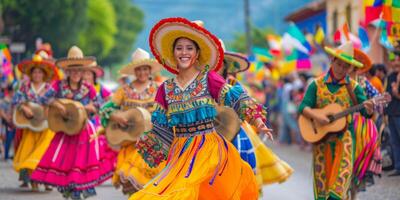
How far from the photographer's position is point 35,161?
1552 centimetres

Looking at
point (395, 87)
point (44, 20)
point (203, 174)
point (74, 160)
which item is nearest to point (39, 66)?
point (74, 160)

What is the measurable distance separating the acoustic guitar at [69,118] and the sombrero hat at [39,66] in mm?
1331

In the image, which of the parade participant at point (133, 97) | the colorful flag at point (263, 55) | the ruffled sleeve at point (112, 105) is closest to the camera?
the parade participant at point (133, 97)

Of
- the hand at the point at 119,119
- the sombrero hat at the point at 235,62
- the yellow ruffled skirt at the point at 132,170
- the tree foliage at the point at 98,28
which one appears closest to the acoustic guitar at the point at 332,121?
the sombrero hat at the point at 235,62

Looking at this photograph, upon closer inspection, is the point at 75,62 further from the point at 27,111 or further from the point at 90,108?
the point at 27,111

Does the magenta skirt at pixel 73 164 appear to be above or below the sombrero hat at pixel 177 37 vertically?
below

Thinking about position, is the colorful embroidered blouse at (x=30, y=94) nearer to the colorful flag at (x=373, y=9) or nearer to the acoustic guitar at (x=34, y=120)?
the acoustic guitar at (x=34, y=120)

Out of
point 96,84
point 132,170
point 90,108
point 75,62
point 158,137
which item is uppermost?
point 75,62

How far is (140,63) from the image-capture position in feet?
43.6

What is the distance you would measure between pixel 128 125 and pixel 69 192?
4.89 feet

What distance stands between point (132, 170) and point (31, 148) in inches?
139

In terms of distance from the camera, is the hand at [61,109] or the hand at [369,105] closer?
the hand at [369,105]

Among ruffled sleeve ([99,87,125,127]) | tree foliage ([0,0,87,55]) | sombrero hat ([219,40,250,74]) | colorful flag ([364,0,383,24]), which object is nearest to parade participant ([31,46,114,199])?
ruffled sleeve ([99,87,125,127])

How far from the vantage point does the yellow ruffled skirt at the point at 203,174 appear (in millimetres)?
8414
